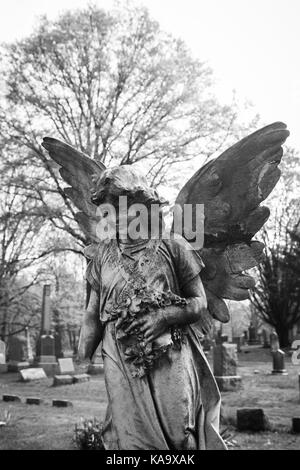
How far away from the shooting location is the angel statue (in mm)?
2430

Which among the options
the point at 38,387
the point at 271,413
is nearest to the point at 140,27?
the point at 38,387

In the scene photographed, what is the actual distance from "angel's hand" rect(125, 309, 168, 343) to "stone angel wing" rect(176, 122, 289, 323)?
84cm

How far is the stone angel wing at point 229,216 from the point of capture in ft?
10.3

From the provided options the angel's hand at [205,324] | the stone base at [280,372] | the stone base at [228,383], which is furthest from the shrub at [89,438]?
the stone base at [280,372]

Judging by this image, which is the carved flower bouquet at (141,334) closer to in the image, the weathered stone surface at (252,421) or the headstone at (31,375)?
the weathered stone surface at (252,421)

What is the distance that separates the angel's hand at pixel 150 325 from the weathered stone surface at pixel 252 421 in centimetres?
634

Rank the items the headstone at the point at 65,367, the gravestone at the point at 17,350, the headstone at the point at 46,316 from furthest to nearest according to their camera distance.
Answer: the gravestone at the point at 17,350
the headstone at the point at 46,316
the headstone at the point at 65,367

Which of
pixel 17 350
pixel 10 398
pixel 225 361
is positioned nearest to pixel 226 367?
A: pixel 225 361

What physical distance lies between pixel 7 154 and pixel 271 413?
A: 13.2m

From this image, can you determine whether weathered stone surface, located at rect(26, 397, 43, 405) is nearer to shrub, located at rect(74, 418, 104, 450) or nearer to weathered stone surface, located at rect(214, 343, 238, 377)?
weathered stone surface, located at rect(214, 343, 238, 377)

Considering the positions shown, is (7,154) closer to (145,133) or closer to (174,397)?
(145,133)

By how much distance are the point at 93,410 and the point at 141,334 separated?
339 inches

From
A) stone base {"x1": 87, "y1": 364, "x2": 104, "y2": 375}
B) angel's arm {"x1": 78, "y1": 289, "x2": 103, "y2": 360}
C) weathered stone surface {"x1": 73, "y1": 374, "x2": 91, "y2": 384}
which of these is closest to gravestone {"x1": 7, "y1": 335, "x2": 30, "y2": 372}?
stone base {"x1": 87, "y1": 364, "x2": 104, "y2": 375}

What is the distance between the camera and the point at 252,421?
800 centimetres
